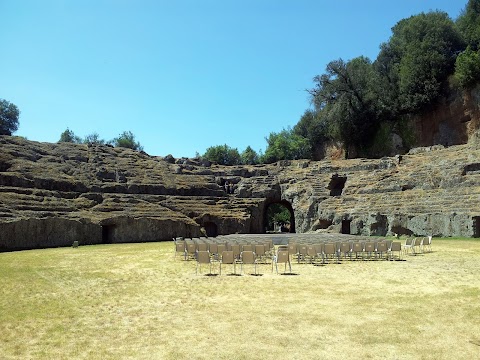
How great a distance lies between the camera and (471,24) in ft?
176

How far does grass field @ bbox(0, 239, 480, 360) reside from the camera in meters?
6.94

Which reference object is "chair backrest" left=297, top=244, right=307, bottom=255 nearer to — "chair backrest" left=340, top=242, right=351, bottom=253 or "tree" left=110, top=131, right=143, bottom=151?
"chair backrest" left=340, top=242, right=351, bottom=253

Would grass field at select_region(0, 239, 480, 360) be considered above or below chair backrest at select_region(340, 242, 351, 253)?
below

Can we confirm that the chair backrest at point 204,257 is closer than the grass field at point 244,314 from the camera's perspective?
No

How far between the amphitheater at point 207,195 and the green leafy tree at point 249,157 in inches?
1084

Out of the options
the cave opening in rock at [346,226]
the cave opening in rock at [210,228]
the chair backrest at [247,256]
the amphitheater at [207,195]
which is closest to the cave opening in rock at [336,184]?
the amphitheater at [207,195]

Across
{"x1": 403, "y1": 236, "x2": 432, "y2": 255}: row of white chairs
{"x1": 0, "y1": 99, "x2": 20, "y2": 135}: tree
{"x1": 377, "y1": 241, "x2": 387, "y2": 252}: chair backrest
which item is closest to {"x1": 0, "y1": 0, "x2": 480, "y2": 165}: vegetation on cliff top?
{"x1": 403, "y1": 236, "x2": 432, "y2": 255}: row of white chairs

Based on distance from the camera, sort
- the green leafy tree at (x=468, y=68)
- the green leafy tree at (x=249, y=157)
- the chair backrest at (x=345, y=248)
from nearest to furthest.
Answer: the chair backrest at (x=345, y=248) < the green leafy tree at (x=468, y=68) < the green leafy tree at (x=249, y=157)

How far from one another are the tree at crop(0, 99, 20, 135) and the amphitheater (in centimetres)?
3321

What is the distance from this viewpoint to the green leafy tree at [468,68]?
4644cm

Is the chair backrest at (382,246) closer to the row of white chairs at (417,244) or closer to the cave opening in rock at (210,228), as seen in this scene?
the row of white chairs at (417,244)

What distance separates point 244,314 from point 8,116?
78.1 m

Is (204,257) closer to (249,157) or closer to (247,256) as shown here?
(247,256)

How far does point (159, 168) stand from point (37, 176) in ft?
46.0
